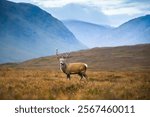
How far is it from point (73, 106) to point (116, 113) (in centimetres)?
161

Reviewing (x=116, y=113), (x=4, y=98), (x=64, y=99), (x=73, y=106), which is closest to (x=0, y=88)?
(x=4, y=98)

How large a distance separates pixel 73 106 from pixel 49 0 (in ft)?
55.9

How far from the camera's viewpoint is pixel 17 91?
15.0 metres

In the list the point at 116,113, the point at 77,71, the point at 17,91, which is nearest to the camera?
the point at 116,113

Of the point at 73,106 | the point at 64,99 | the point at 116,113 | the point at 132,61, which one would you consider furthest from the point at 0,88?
the point at 132,61

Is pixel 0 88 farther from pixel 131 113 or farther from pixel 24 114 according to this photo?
pixel 131 113

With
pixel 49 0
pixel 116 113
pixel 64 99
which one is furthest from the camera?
A: pixel 49 0

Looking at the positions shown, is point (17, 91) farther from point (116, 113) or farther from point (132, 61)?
point (132, 61)

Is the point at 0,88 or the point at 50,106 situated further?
the point at 0,88

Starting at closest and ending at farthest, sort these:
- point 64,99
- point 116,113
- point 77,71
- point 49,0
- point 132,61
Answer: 1. point 116,113
2. point 64,99
3. point 77,71
4. point 49,0
5. point 132,61

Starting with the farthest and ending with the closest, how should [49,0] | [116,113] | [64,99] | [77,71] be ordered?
1. [49,0]
2. [77,71]
3. [64,99]
4. [116,113]

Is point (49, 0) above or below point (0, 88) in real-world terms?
above

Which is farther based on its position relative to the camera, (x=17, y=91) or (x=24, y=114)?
(x=17, y=91)

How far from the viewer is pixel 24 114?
38.9 feet
